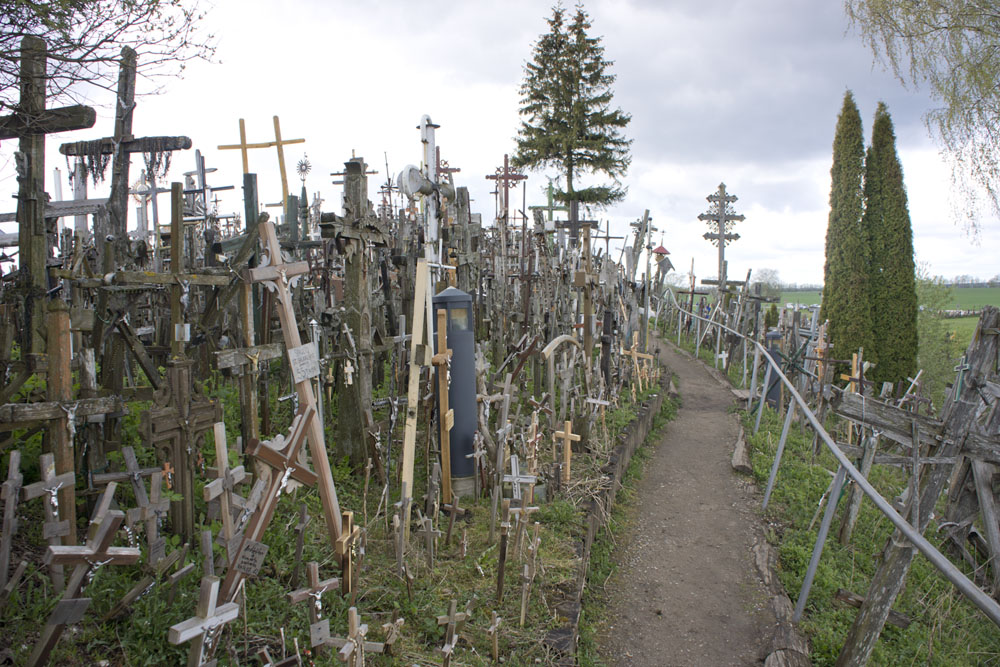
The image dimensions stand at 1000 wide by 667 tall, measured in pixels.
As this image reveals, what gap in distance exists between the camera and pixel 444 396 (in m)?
5.99

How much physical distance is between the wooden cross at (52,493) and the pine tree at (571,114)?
25.1 metres

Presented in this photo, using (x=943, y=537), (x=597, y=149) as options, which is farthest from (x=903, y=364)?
(x=597, y=149)

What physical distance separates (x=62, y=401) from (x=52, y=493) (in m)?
0.52

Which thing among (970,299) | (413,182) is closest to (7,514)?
(413,182)

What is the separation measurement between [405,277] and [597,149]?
20307 mm

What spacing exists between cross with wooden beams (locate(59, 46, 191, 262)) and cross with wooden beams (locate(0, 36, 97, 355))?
0.70m

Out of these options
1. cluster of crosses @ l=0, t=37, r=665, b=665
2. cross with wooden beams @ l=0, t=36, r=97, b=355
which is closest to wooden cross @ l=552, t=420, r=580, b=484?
cluster of crosses @ l=0, t=37, r=665, b=665

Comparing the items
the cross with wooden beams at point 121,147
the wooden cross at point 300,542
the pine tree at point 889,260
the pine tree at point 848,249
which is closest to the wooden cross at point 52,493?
the wooden cross at point 300,542

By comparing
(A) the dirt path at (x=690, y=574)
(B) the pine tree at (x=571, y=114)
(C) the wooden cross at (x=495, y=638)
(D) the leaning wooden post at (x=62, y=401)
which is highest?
(B) the pine tree at (x=571, y=114)

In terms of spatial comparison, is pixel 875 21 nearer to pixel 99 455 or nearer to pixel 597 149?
pixel 99 455

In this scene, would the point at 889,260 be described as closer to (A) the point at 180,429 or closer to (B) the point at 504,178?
(B) the point at 504,178

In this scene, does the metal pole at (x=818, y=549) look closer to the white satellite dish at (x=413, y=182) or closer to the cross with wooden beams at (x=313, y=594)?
the cross with wooden beams at (x=313, y=594)

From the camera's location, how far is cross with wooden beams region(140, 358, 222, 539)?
4.31m

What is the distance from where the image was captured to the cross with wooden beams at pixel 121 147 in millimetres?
5137
